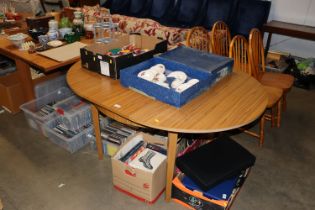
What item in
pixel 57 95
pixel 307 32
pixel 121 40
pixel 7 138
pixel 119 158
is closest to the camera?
pixel 119 158

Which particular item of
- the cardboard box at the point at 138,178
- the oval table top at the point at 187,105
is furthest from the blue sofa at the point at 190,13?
the cardboard box at the point at 138,178

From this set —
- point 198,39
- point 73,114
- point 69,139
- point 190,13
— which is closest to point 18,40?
point 73,114

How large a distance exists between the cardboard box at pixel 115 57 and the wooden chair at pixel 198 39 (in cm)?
45

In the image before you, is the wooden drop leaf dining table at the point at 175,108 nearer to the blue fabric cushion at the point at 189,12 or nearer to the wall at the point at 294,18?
the wall at the point at 294,18

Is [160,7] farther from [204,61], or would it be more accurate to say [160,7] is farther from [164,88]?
[164,88]

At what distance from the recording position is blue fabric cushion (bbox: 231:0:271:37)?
3.64 metres

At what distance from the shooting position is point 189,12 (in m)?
4.29

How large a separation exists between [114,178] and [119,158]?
17 centimetres

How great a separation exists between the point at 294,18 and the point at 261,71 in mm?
1683

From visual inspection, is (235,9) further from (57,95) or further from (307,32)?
(57,95)

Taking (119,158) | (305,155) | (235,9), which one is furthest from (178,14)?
(119,158)

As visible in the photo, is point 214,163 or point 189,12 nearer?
point 214,163

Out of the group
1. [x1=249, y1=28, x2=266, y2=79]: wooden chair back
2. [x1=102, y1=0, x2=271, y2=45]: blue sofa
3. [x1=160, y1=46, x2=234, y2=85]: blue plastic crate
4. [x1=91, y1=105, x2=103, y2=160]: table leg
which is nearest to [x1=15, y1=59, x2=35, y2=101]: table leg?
[x1=91, y1=105, x2=103, y2=160]: table leg

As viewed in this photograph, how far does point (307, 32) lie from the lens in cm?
331
